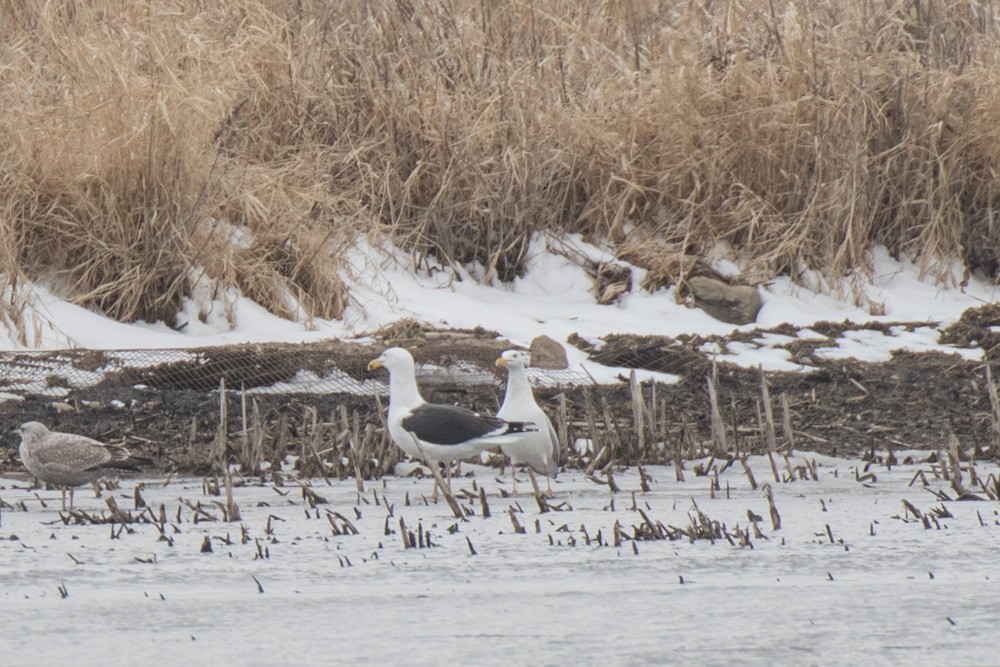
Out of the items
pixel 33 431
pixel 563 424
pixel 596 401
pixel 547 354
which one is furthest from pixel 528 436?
pixel 547 354

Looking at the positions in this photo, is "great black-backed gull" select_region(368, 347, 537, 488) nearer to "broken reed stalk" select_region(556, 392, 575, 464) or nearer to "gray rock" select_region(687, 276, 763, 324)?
"broken reed stalk" select_region(556, 392, 575, 464)

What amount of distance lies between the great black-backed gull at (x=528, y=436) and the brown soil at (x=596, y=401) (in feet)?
1.31

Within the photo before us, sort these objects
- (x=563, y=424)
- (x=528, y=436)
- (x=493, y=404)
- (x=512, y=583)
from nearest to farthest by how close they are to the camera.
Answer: (x=512, y=583) < (x=528, y=436) < (x=563, y=424) < (x=493, y=404)

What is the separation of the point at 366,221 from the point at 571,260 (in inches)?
61.2

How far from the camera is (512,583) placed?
4391 mm

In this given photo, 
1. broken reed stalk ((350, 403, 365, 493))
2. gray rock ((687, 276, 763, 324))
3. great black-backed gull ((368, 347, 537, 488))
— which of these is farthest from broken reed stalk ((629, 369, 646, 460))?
gray rock ((687, 276, 763, 324))

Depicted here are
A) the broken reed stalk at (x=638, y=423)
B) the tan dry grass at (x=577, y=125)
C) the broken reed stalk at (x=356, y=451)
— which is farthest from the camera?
the tan dry grass at (x=577, y=125)

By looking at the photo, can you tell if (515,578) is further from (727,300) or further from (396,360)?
(727,300)

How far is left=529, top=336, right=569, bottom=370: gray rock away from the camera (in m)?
9.20

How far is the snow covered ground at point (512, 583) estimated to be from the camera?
11.8ft

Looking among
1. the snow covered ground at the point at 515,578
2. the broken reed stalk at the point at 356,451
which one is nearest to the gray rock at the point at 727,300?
the snow covered ground at the point at 515,578

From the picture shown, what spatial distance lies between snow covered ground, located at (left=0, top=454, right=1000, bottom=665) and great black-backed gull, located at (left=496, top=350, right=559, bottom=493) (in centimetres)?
35

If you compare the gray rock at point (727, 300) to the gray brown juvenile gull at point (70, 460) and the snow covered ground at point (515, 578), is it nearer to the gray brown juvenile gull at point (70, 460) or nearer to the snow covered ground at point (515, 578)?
the snow covered ground at point (515, 578)

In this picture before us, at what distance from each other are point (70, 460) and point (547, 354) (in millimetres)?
3766
